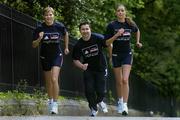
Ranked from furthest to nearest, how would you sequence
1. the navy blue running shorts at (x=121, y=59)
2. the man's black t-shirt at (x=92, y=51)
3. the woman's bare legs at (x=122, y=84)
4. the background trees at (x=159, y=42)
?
1. the background trees at (x=159, y=42)
2. the navy blue running shorts at (x=121, y=59)
3. the woman's bare legs at (x=122, y=84)
4. the man's black t-shirt at (x=92, y=51)

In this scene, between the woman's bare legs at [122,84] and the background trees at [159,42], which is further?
the background trees at [159,42]

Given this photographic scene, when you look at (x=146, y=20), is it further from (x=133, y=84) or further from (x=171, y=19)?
(x=133, y=84)

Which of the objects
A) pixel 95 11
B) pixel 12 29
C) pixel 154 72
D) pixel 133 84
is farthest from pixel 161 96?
pixel 12 29

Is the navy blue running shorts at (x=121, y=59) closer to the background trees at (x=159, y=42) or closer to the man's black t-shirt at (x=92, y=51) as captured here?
the man's black t-shirt at (x=92, y=51)

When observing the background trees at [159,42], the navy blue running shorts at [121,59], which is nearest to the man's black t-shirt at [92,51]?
the navy blue running shorts at [121,59]

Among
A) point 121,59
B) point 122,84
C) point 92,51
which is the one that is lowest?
point 122,84

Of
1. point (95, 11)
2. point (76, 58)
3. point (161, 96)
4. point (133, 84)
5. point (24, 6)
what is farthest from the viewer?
point (161, 96)

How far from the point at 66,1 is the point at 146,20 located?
14629 mm

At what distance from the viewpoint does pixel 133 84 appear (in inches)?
1110

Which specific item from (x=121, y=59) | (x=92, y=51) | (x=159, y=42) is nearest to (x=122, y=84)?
(x=121, y=59)

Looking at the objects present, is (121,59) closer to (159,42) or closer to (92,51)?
(92,51)

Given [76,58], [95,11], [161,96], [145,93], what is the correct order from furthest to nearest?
[161,96] → [145,93] → [95,11] → [76,58]

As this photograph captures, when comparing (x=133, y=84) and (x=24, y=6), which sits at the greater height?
(x=24, y=6)

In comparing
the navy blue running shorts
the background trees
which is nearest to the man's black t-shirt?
the navy blue running shorts
